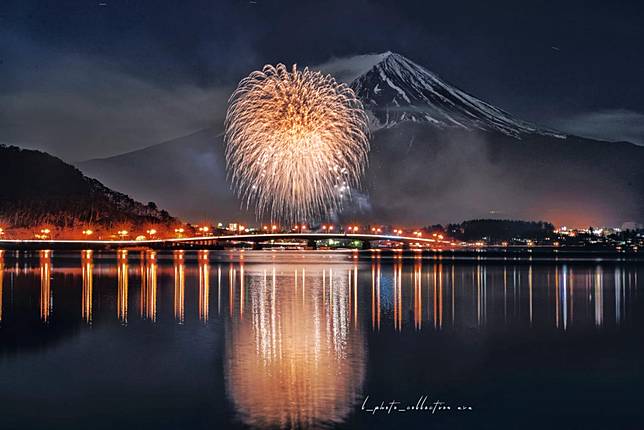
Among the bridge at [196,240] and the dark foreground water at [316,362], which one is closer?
the dark foreground water at [316,362]

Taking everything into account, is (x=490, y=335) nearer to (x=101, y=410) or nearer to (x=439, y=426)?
(x=439, y=426)

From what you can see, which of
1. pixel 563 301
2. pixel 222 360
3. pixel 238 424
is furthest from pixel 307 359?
pixel 563 301

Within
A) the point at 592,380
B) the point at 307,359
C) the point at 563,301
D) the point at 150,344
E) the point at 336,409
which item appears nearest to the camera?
the point at 336,409

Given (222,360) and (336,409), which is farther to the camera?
(222,360)

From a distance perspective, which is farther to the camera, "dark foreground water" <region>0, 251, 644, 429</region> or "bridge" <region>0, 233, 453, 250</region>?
"bridge" <region>0, 233, 453, 250</region>

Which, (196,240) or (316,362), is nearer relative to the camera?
(316,362)

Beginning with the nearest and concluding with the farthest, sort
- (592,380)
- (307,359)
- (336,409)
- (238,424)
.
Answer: (238,424) < (336,409) < (592,380) < (307,359)

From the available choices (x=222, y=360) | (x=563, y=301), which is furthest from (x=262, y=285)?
(x=222, y=360)
